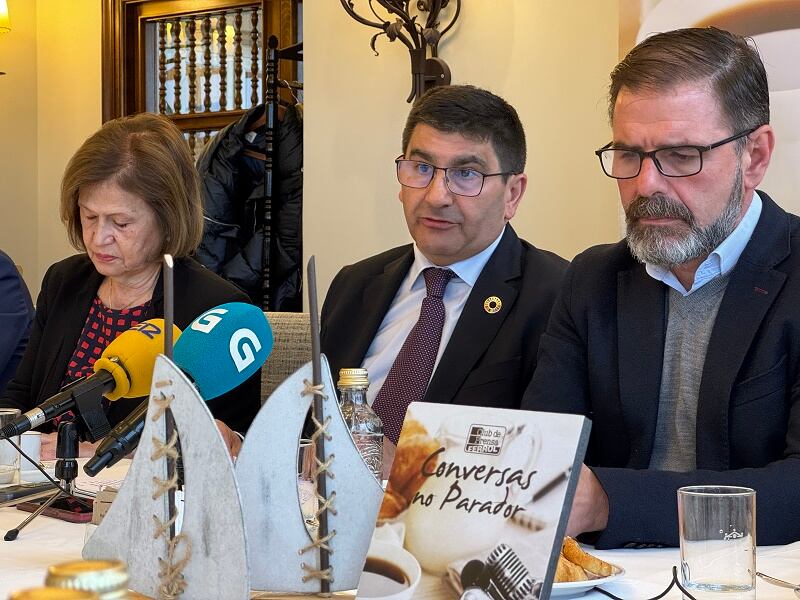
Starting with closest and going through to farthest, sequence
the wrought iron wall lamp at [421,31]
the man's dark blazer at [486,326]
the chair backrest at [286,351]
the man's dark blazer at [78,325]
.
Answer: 1. the man's dark blazer at [486,326]
2. the man's dark blazer at [78,325]
3. the chair backrest at [286,351]
4. the wrought iron wall lamp at [421,31]

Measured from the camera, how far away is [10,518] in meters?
1.42

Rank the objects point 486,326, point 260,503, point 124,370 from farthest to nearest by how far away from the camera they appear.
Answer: point 486,326
point 124,370
point 260,503

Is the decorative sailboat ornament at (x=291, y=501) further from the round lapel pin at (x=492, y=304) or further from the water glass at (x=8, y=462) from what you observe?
the round lapel pin at (x=492, y=304)

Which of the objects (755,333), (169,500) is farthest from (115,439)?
(755,333)

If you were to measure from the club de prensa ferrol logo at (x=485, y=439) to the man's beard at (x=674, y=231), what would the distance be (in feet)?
2.78

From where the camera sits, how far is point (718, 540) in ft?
3.29

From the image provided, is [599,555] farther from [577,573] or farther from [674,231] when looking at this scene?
[674,231]

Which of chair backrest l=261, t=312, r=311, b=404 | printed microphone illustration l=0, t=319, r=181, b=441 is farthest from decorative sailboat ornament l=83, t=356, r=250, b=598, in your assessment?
chair backrest l=261, t=312, r=311, b=404

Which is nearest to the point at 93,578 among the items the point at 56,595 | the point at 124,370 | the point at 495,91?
the point at 56,595

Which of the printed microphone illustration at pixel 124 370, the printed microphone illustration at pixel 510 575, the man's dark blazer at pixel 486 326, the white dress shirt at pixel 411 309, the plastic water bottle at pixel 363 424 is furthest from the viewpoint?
the white dress shirt at pixel 411 309

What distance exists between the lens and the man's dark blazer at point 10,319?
2760mm

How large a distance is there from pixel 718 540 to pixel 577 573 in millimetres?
134

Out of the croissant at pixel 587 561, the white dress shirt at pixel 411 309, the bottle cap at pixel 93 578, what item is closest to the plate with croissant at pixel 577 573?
the croissant at pixel 587 561

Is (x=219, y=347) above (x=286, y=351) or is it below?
above
